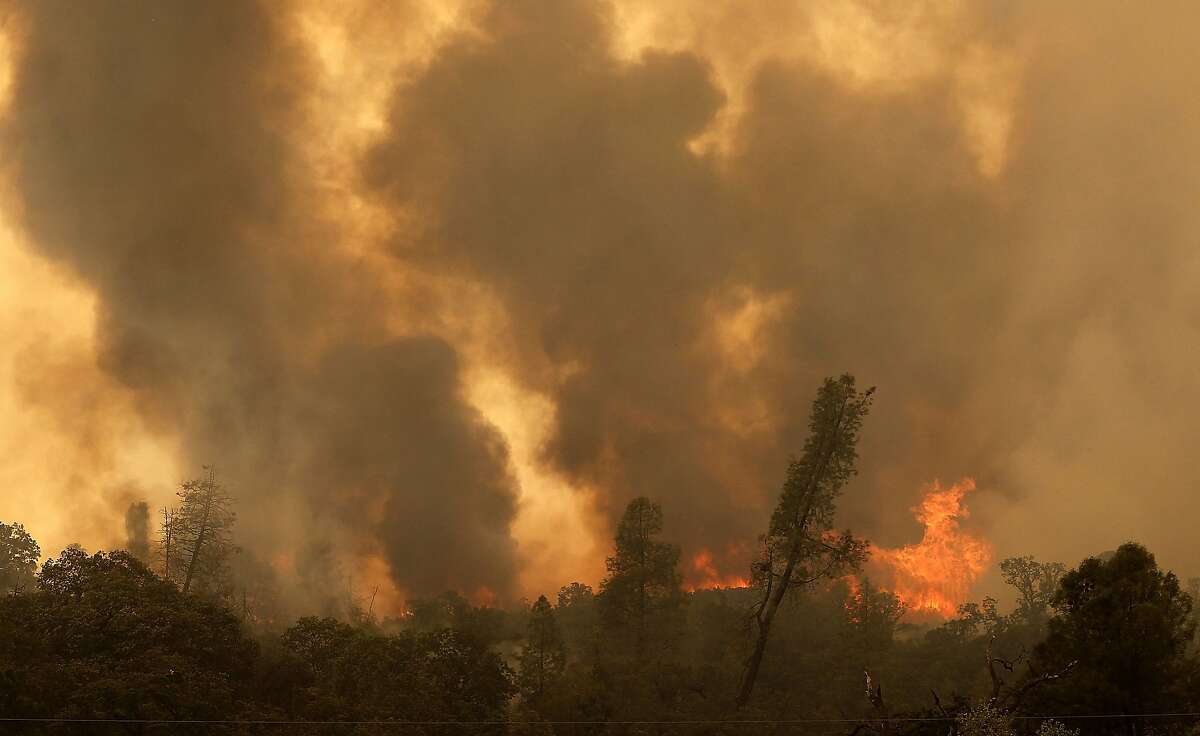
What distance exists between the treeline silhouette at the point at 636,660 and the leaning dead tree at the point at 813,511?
0.17m

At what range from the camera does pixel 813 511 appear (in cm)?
6881

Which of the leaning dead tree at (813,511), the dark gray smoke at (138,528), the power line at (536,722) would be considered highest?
the dark gray smoke at (138,528)

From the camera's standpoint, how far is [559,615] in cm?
11612

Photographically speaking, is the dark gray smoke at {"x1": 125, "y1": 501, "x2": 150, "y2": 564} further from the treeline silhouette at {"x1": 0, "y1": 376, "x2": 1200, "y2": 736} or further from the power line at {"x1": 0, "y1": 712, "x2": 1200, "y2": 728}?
the power line at {"x1": 0, "y1": 712, "x2": 1200, "y2": 728}

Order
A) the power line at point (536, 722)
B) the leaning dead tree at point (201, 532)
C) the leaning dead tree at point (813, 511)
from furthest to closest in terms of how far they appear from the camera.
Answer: the leaning dead tree at point (201, 532) < the leaning dead tree at point (813, 511) < the power line at point (536, 722)

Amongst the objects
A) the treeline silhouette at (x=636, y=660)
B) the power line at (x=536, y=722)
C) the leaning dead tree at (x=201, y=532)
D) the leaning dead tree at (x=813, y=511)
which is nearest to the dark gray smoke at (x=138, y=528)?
the treeline silhouette at (x=636, y=660)

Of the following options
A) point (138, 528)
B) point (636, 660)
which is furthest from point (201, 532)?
point (636, 660)

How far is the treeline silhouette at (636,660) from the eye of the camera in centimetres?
4769

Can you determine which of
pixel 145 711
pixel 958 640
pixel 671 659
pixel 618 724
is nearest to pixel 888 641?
pixel 958 640

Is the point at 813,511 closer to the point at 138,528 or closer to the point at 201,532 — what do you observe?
the point at 201,532

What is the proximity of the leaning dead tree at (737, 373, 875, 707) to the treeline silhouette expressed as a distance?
17cm

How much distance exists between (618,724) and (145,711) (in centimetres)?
3093

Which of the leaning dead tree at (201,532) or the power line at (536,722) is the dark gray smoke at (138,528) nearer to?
the leaning dead tree at (201,532)

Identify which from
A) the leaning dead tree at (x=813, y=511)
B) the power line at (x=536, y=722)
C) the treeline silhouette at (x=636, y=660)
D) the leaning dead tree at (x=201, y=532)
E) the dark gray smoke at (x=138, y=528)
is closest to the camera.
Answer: the power line at (x=536, y=722)
